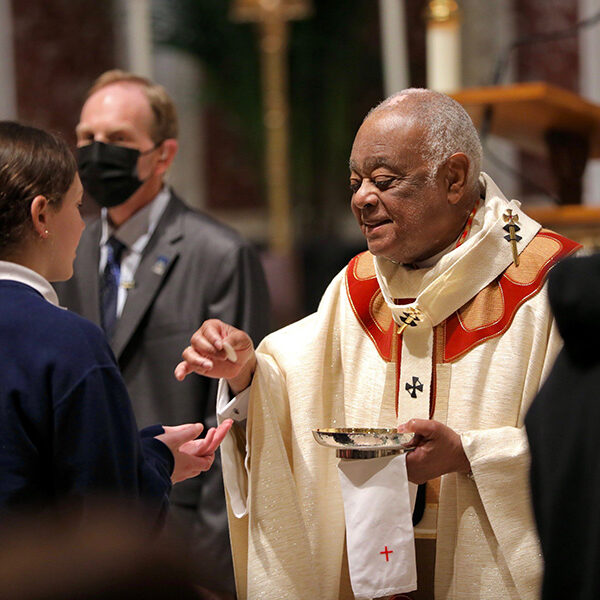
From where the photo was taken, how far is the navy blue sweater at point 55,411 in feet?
7.51

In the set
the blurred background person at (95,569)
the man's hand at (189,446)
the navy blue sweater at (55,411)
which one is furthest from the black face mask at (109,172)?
the blurred background person at (95,569)

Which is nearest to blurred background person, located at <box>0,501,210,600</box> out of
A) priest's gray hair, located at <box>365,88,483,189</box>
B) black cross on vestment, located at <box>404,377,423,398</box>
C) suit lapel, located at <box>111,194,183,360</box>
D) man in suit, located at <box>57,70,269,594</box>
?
black cross on vestment, located at <box>404,377,423,398</box>

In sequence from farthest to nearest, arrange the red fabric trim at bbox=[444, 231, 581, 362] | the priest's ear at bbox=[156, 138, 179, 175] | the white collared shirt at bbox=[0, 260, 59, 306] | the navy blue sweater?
the priest's ear at bbox=[156, 138, 179, 175] → the red fabric trim at bbox=[444, 231, 581, 362] → the white collared shirt at bbox=[0, 260, 59, 306] → the navy blue sweater

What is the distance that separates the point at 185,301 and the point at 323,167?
524 centimetres

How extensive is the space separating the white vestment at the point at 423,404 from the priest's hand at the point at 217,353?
4.1 inches

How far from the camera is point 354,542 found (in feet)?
9.04

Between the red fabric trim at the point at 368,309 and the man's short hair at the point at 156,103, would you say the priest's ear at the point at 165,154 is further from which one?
the red fabric trim at the point at 368,309

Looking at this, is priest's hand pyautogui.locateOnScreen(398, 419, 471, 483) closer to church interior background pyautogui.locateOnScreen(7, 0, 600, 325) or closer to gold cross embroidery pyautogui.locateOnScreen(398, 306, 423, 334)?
gold cross embroidery pyautogui.locateOnScreen(398, 306, 423, 334)

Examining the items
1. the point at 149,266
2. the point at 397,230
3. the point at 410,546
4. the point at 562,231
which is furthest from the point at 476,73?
the point at 410,546

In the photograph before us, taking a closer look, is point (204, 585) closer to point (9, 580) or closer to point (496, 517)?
point (9, 580)

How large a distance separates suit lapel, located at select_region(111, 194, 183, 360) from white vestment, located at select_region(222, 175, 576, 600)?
928 millimetres

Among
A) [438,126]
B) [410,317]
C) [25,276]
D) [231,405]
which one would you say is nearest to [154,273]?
[231,405]

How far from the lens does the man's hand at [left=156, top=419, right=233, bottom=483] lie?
282 centimetres

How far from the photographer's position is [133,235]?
4.21m
